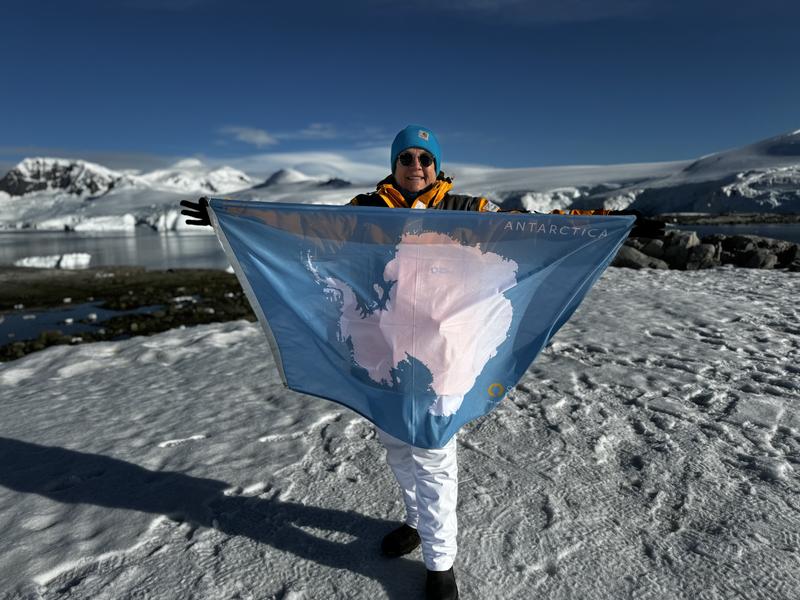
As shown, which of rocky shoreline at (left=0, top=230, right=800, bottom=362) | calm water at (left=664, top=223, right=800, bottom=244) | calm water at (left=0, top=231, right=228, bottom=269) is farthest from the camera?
calm water at (left=664, top=223, right=800, bottom=244)

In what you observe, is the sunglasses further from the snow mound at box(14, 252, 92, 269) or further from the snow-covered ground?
the snow mound at box(14, 252, 92, 269)

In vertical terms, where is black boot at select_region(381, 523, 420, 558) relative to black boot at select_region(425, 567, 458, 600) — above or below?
below

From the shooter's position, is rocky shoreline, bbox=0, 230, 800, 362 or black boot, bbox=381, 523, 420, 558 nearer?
black boot, bbox=381, 523, 420, 558

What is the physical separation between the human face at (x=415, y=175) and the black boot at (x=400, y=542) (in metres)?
1.96

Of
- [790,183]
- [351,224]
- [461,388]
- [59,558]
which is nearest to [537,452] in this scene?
[461,388]

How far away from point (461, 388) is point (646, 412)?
270 cm

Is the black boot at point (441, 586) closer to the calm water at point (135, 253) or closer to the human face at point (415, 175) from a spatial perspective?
the human face at point (415, 175)

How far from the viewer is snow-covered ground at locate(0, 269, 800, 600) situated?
251cm

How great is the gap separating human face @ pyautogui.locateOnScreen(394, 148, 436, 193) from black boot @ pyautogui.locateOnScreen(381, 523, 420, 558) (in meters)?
1.96

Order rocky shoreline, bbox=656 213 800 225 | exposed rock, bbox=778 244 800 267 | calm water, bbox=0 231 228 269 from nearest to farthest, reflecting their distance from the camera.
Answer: exposed rock, bbox=778 244 800 267 → calm water, bbox=0 231 228 269 → rocky shoreline, bbox=656 213 800 225

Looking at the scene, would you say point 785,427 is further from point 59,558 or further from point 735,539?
point 59,558

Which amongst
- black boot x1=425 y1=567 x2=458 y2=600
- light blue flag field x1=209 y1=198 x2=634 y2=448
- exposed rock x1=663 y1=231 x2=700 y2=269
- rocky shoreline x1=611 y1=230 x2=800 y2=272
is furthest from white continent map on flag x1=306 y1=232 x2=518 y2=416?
exposed rock x1=663 y1=231 x2=700 y2=269

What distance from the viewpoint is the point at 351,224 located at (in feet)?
8.63

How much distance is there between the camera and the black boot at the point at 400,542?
8.87 feet
